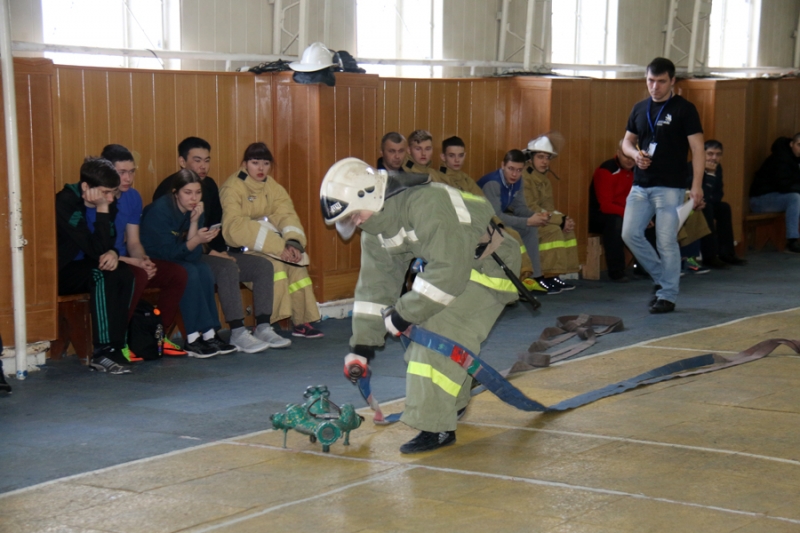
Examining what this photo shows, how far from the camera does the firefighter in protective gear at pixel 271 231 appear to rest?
25.4ft

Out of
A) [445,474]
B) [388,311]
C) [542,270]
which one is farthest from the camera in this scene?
[542,270]

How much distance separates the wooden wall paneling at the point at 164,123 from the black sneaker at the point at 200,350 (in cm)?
157

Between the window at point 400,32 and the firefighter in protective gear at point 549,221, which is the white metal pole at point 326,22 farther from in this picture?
the firefighter in protective gear at point 549,221

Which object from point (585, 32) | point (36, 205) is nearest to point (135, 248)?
point (36, 205)

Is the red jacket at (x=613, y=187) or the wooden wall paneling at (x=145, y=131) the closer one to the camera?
the wooden wall paneling at (x=145, y=131)

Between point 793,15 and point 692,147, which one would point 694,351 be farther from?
point 793,15

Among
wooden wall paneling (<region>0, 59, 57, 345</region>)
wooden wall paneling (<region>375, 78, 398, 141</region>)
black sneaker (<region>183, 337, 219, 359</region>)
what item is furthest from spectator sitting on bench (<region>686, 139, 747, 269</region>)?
wooden wall paneling (<region>0, 59, 57, 345</region>)

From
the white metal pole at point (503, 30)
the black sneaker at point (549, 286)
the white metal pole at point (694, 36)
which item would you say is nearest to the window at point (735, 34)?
the white metal pole at point (694, 36)

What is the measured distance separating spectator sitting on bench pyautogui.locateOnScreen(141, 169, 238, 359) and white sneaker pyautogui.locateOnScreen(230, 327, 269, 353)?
8 cm

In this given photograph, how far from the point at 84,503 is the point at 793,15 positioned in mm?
14943

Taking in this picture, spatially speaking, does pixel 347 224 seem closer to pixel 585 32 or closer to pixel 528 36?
pixel 528 36

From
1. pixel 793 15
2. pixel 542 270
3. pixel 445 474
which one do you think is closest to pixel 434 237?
pixel 445 474

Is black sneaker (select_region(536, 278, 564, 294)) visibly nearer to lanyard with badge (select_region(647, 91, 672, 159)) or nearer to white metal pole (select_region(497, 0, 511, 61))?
lanyard with badge (select_region(647, 91, 672, 159))

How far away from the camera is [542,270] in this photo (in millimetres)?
10125
